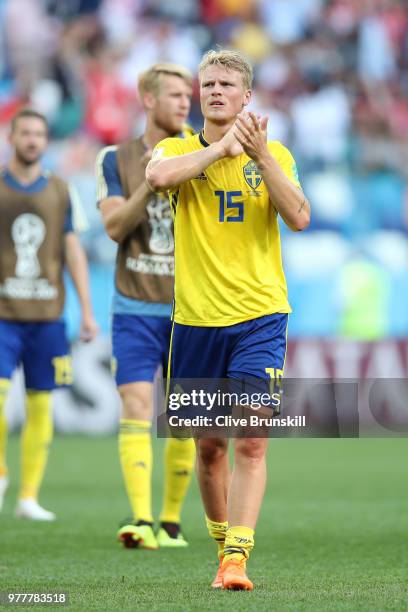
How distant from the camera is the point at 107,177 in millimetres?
7004

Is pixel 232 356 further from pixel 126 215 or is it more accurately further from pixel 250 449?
pixel 126 215

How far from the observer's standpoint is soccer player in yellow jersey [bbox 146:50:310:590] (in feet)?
15.8

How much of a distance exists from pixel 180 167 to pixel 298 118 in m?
13.1

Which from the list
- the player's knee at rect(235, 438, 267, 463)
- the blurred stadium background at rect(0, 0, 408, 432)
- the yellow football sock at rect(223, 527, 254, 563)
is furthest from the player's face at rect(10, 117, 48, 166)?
the blurred stadium background at rect(0, 0, 408, 432)

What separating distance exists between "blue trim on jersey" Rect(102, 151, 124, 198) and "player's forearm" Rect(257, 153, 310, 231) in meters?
2.26

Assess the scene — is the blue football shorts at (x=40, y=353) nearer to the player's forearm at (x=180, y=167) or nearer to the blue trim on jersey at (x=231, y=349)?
the blue trim on jersey at (x=231, y=349)

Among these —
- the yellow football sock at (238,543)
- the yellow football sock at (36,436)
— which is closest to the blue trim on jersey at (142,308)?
the yellow football sock at (36,436)

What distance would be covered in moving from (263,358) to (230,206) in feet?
2.03

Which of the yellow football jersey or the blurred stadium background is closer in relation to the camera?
the yellow football jersey

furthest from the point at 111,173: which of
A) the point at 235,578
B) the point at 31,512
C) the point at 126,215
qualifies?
the point at 235,578

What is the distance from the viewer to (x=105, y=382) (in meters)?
14.7

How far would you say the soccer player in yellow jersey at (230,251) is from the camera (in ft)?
15.8

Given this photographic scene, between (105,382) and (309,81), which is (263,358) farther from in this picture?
(309,81)

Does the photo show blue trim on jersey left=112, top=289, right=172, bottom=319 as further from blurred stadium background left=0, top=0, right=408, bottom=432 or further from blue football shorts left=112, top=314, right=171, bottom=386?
blurred stadium background left=0, top=0, right=408, bottom=432
